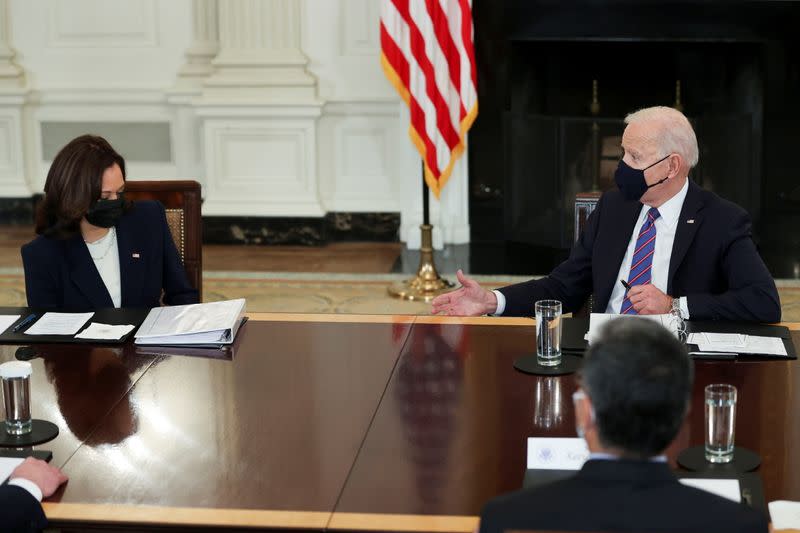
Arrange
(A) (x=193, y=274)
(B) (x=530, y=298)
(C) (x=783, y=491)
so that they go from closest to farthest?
(C) (x=783, y=491) < (B) (x=530, y=298) < (A) (x=193, y=274)

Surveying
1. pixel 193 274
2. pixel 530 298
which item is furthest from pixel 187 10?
Result: pixel 530 298

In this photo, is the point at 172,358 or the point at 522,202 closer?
the point at 172,358

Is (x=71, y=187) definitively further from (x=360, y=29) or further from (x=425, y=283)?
(x=360, y=29)

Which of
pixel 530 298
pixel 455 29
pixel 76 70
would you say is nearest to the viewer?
pixel 530 298

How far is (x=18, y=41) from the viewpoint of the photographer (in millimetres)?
7820

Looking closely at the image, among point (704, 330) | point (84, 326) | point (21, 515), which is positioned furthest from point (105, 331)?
point (704, 330)

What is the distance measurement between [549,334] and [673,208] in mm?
953

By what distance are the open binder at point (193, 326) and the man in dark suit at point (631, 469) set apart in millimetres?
1664

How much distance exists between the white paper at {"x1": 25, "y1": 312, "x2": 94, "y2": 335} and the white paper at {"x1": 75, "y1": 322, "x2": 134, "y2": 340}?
33 millimetres

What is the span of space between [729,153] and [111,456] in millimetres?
5581

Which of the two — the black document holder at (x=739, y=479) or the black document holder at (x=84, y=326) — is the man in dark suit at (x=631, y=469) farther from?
the black document holder at (x=84, y=326)

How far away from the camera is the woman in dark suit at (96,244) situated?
12.1 feet

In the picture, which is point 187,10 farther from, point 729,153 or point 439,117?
point 729,153

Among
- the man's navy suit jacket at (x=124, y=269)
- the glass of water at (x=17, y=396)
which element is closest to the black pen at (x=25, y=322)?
the man's navy suit jacket at (x=124, y=269)
